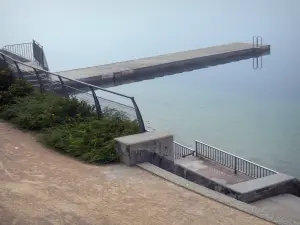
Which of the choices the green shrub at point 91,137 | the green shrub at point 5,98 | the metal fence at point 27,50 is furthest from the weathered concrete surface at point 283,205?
the metal fence at point 27,50

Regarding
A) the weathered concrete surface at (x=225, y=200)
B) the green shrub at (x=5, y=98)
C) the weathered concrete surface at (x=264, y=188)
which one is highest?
the green shrub at (x=5, y=98)

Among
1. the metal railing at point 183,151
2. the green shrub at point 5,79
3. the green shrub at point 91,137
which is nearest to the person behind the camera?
the green shrub at point 91,137

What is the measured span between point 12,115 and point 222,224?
23.3 ft

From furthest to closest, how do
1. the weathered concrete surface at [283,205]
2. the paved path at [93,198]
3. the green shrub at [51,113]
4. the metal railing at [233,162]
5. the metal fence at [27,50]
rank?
the metal fence at [27,50], the metal railing at [233,162], the green shrub at [51,113], the weathered concrete surface at [283,205], the paved path at [93,198]

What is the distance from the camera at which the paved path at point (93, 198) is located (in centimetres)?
671

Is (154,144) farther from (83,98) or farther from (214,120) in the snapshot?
(214,120)

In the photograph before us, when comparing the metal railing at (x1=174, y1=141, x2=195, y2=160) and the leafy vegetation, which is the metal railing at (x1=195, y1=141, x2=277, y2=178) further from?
the leafy vegetation

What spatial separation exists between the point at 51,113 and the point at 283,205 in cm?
546

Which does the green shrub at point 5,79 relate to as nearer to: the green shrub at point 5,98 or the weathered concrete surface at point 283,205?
the green shrub at point 5,98

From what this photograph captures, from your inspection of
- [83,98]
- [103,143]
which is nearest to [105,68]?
[83,98]

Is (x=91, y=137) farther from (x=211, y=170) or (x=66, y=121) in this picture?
(x=211, y=170)

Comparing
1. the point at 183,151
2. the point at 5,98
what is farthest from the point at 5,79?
the point at 183,151

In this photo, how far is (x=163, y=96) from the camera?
27.1 metres

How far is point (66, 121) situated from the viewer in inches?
431
